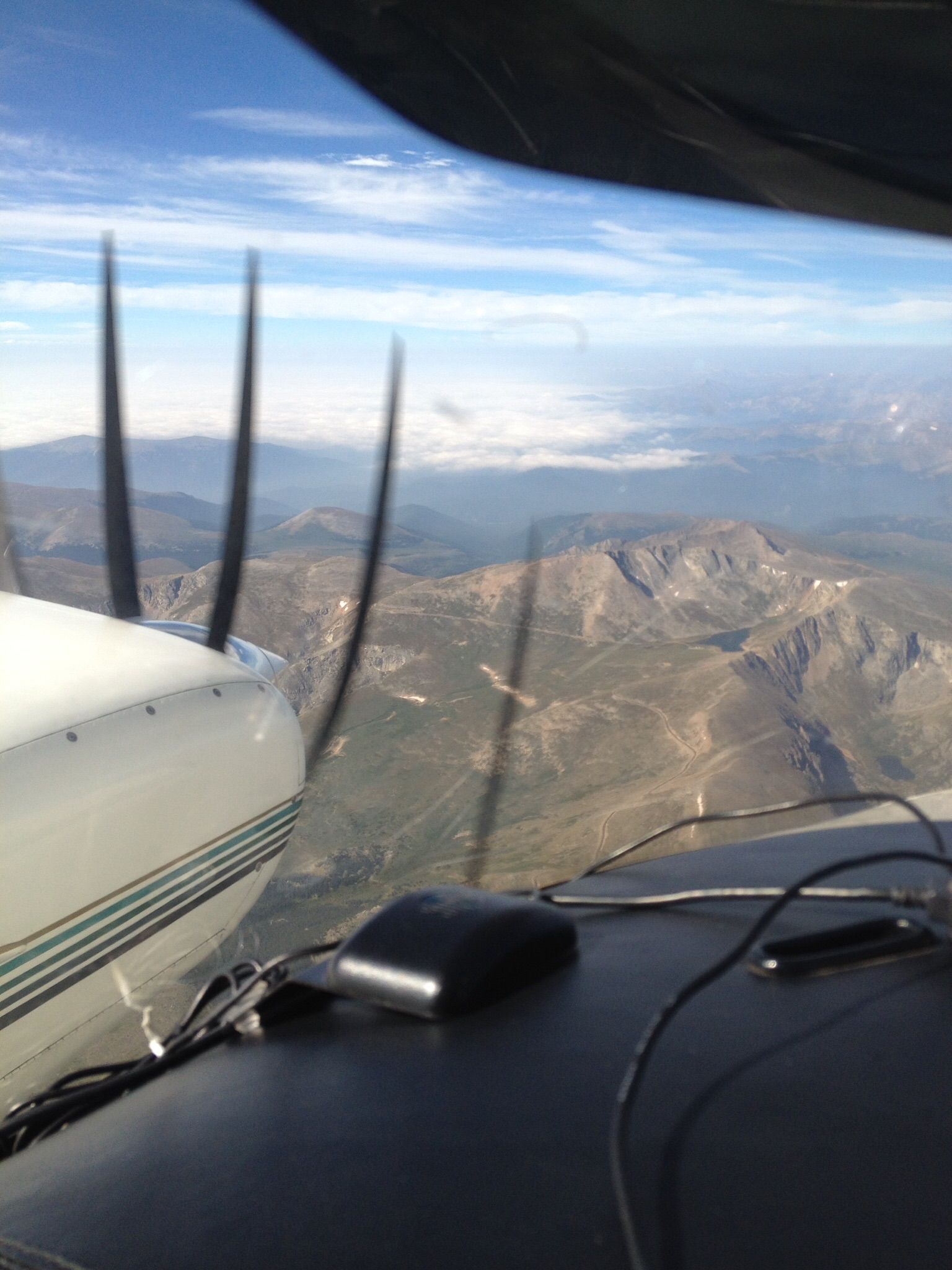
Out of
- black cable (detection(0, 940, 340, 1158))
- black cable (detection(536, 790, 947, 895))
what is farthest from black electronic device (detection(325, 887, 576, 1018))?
black cable (detection(536, 790, 947, 895))

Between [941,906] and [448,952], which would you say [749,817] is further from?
[448,952]

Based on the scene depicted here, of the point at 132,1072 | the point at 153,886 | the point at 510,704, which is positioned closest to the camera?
the point at 132,1072

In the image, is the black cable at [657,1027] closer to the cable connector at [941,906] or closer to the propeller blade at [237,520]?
the cable connector at [941,906]

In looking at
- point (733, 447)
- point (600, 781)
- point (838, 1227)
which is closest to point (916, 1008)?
point (838, 1227)

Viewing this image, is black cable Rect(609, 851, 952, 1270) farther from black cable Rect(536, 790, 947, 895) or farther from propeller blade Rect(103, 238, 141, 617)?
propeller blade Rect(103, 238, 141, 617)

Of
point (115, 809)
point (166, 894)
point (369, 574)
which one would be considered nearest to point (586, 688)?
point (369, 574)

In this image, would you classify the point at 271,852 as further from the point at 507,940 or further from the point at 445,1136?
the point at 445,1136
